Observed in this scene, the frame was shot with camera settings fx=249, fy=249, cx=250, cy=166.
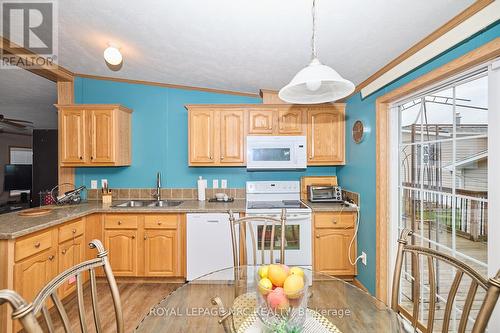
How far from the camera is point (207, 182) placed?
344cm

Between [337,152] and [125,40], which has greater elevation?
[125,40]

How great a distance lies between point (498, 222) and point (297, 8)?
1660 mm

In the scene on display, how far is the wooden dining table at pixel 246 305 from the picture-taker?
50.4 inches

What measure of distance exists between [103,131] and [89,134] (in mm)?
187

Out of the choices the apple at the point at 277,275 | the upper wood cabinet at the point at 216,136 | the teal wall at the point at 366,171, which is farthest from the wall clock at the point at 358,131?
the apple at the point at 277,275

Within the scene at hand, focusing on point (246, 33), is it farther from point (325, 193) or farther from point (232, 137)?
point (325, 193)

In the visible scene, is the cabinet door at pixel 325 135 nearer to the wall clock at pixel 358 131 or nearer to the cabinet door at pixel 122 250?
the wall clock at pixel 358 131

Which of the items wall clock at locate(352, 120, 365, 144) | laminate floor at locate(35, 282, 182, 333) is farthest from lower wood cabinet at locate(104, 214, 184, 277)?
wall clock at locate(352, 120, 365, 144)

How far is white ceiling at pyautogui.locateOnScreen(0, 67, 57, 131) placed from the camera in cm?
313

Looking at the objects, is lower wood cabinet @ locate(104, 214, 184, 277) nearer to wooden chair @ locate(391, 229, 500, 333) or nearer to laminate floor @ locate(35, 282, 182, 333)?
laminate floor @ locate(35, 282, 182, 333)

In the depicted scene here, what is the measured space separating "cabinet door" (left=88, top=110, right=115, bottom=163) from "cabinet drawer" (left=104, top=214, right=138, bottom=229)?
28.2 inches

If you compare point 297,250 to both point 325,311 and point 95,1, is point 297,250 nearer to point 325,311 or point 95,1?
point 325,311

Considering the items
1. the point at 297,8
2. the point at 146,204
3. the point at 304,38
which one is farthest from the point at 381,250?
the point at 146,204

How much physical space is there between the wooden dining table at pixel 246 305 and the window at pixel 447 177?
0.37 m
